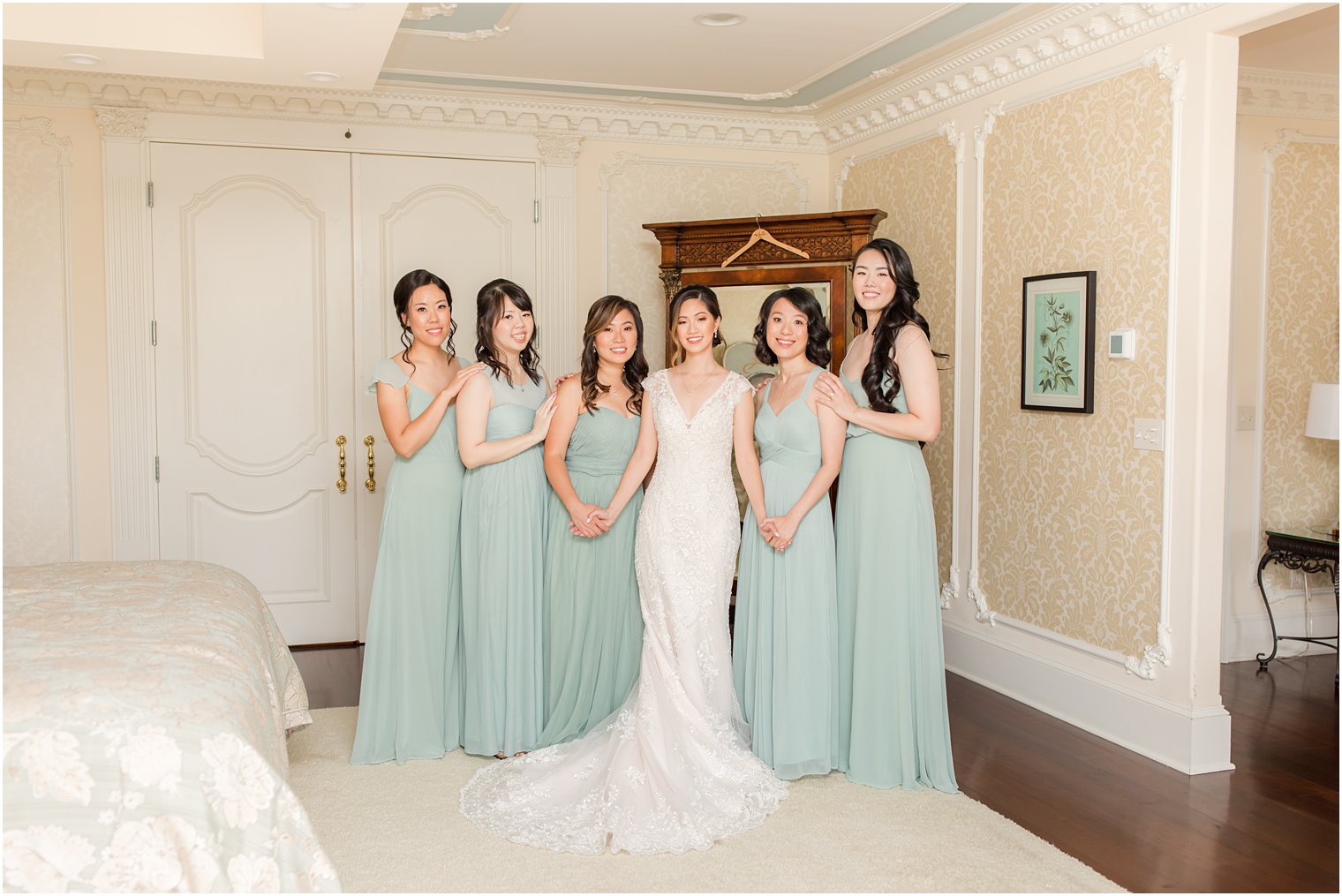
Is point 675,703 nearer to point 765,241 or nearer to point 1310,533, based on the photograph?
point 765,241

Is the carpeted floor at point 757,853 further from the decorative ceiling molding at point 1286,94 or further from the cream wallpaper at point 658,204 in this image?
the decorative ceiling molding at point 1286,94

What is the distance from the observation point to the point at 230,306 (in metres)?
5.45

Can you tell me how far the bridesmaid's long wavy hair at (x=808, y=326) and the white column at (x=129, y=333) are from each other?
10.6 feet

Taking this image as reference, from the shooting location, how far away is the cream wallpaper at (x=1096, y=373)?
3.89 meters

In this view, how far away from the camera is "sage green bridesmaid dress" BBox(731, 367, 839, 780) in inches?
140

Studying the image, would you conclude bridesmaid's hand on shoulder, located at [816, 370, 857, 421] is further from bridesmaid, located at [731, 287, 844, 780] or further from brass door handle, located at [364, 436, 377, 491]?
brass door handle, located at [364, 436, 377, 491]

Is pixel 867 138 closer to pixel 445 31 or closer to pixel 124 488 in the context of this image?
pixel 445 31

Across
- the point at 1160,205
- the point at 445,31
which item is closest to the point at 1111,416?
the point at 1160,205

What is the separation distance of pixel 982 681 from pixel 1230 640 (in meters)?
1.45

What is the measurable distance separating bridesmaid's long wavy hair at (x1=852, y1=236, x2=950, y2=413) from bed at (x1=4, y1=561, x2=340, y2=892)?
213 cm

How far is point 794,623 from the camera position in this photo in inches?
140

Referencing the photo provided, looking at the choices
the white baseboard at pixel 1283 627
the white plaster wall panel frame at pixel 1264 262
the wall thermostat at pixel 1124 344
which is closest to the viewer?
the wall thermostat at pixel 1124 344

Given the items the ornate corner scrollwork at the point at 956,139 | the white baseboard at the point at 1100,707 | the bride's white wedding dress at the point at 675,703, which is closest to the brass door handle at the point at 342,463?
the bride's white wedding dress at the point at 675,703

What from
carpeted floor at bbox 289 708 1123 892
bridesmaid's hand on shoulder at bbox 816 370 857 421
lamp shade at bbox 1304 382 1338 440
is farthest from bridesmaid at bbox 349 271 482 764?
lamp shade at bbox 1304 382 1338 440
